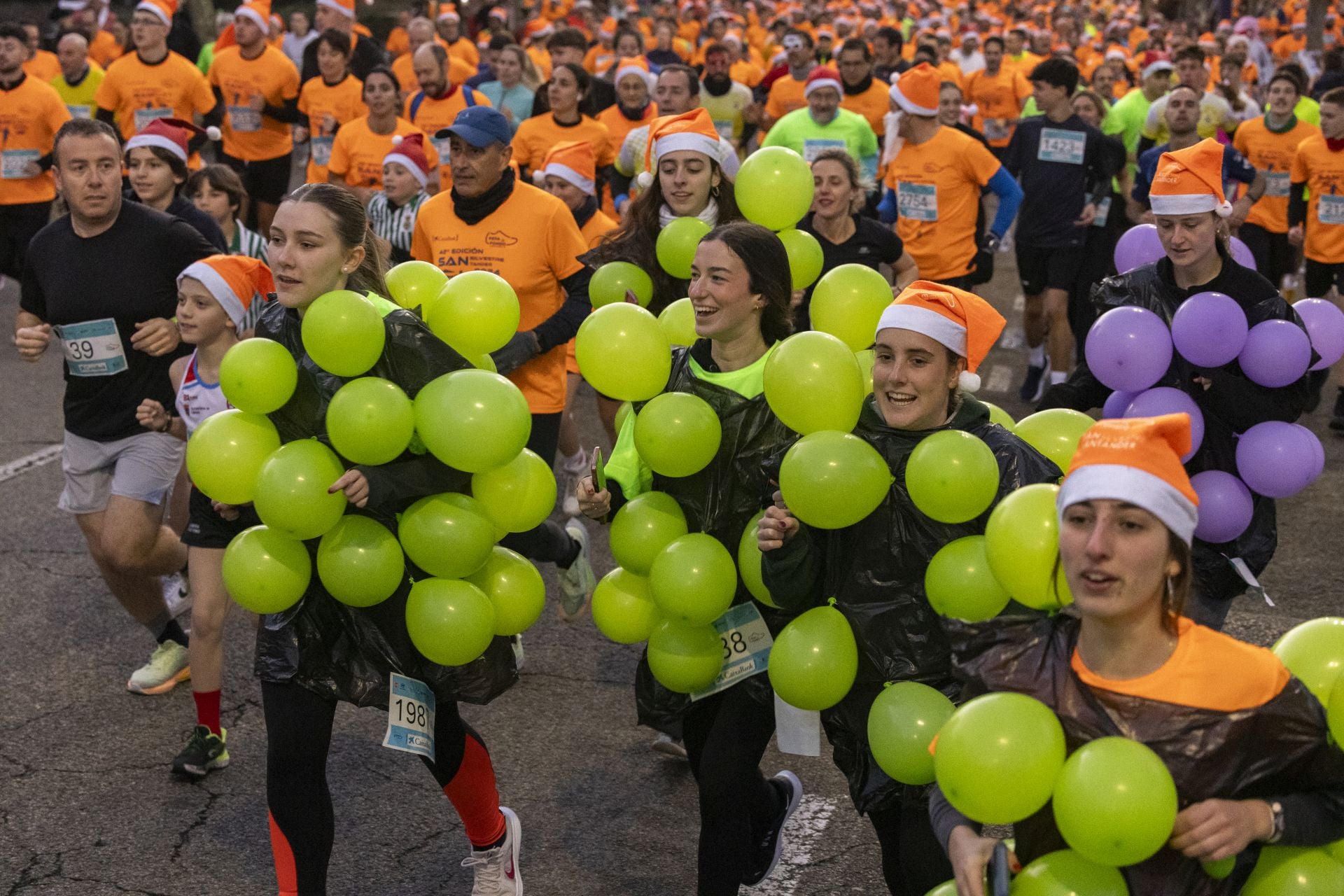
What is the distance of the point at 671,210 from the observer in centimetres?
583

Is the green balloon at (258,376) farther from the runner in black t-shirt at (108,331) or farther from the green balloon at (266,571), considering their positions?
the runner in black t-shirt at (108,331)

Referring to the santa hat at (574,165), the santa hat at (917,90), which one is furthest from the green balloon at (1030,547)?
the santa hat at (917,90)

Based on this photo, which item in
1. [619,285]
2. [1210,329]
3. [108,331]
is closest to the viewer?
[1210,329]

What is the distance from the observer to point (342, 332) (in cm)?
371

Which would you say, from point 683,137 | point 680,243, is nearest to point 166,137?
point 683,137

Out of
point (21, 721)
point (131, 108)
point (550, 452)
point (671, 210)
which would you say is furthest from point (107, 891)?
point (131, 108)

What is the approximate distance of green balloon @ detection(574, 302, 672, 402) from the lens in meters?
4.15

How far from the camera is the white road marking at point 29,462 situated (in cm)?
883

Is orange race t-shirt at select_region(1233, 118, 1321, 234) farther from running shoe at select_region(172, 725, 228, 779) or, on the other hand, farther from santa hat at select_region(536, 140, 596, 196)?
running shoe at select_region(172, 725, 228, 779)

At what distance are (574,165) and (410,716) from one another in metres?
4.40

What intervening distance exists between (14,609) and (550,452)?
2.54m

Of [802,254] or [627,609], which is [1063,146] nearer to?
[802,254]

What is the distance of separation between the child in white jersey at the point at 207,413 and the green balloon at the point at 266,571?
96 cm

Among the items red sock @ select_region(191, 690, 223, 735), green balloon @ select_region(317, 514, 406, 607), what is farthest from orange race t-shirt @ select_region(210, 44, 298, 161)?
green balloon @ select_region(317, 514, 406, 607)
